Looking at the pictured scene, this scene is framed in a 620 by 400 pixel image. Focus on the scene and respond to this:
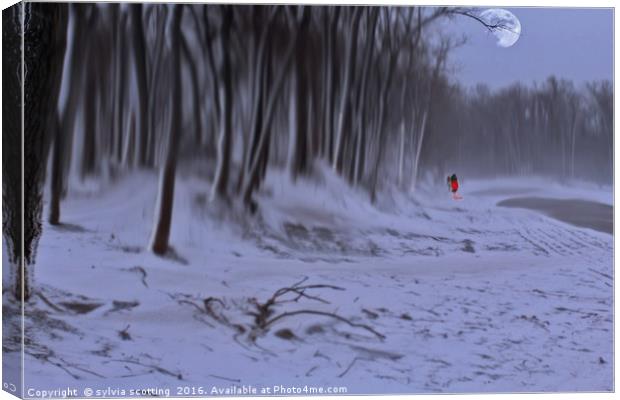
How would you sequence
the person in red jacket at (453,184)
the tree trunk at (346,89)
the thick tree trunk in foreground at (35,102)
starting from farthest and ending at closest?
the person in red jacket at (453,184) < the tree trunk at (346,89) < the thick tree trunk in foreground at (35,102)

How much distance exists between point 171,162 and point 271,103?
70 centimetres

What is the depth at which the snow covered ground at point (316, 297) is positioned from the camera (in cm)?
457

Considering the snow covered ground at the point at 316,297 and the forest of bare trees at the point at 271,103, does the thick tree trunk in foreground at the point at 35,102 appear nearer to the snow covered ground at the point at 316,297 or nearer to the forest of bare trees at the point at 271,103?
the forest of bare trees at the point at 271,103

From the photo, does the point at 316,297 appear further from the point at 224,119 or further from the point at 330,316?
the point at 224,119

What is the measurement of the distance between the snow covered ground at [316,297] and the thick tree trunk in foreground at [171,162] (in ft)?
0.20

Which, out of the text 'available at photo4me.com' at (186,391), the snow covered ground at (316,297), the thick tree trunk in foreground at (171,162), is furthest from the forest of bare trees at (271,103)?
the text 'available at photo4me.com' at (186,391)

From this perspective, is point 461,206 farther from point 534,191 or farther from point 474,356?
point 474,356

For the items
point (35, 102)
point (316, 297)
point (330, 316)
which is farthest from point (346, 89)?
point (35, 102)

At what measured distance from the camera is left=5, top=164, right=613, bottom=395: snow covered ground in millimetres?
4570

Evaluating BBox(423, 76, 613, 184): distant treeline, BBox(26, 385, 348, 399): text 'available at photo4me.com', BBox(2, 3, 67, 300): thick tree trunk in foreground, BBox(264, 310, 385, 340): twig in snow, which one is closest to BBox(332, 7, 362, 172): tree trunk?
BBox(423, 76, 613, 184): distant treeline

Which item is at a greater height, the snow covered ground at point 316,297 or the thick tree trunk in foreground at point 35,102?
the thick tree trunk in foreground at point 35,102

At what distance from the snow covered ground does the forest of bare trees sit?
0.14m

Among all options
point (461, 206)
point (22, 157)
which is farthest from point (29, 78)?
point (461, 206)

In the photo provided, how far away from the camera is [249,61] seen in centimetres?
466
